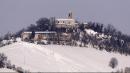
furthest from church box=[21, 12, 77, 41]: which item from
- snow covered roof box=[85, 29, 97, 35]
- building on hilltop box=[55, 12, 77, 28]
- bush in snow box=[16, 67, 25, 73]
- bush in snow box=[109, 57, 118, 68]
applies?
bush in snow box=[16, 67, 25, 73]

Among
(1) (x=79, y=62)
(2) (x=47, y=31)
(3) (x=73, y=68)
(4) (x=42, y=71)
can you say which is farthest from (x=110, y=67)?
(2) (x=47, y=31)

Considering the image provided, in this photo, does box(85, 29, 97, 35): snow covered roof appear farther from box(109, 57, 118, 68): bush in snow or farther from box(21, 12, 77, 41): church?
box(109, 57, 118, 68): bush in snow

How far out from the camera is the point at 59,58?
246 ft

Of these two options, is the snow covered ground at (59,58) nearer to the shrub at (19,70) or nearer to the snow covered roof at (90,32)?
the shrub at (19,70)

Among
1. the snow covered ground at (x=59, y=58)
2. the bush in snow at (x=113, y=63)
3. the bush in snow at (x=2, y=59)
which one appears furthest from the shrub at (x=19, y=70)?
the bush in snow at (x=113, y=63)

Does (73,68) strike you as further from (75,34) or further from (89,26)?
(89,26)

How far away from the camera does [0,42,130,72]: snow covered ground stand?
2682 inches

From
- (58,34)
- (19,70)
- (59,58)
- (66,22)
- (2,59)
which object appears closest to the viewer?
(19,70)

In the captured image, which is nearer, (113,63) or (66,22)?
(113,63)

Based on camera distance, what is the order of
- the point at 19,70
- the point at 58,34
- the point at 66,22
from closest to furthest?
the point at 19,70
the point at 58,34
the point at 66,22

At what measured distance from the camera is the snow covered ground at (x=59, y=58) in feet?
223

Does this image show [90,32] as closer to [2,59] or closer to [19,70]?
[2,59]

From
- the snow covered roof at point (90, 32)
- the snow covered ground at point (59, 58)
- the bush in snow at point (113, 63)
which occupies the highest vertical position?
the snow covered roof at point (90, 32)

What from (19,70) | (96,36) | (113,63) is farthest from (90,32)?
(19,70)
